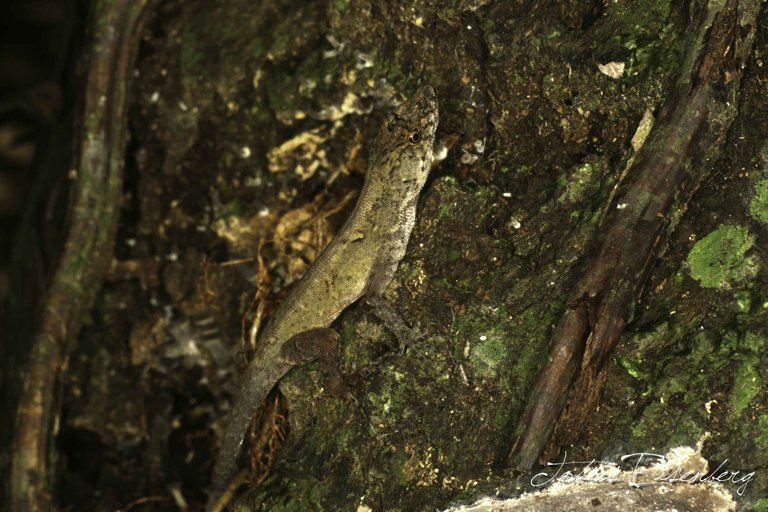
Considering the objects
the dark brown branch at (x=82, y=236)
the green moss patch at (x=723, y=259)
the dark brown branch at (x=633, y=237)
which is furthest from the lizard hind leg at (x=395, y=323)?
the dark brown branch at (x=82, y=236)

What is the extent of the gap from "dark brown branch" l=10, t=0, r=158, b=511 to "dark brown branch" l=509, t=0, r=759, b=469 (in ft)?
9.71

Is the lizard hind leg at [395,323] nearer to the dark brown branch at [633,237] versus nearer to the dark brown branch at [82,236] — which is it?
the dark brown branch at [633,237]

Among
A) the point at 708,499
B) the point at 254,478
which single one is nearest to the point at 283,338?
the point at 254,478

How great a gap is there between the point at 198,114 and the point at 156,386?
188 centimetres

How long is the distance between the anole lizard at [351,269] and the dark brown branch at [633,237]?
1196mm

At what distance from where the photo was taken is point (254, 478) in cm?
429

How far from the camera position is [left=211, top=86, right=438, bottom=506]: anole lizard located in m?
4.07

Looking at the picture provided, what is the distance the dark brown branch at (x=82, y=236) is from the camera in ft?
14.3

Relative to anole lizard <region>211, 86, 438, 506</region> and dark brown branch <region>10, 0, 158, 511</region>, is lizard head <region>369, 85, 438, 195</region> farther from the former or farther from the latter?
dark brown branch <region>10, 0, 158, 511</region>

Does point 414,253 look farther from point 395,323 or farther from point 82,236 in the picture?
point 82,236

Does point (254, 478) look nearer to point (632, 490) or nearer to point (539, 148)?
point (632, 490)

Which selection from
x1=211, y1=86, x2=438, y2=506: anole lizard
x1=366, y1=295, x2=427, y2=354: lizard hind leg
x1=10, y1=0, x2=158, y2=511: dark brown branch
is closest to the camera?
x1=366, y1=295, x2=427, y2=354: lizard hind leg

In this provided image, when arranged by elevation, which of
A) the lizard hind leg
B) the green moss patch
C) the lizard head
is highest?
the lizard head

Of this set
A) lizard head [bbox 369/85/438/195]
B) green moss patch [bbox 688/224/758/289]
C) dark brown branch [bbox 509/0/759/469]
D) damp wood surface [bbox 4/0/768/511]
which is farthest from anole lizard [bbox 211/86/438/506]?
green moss patch [bbox 688/224/758/289]
